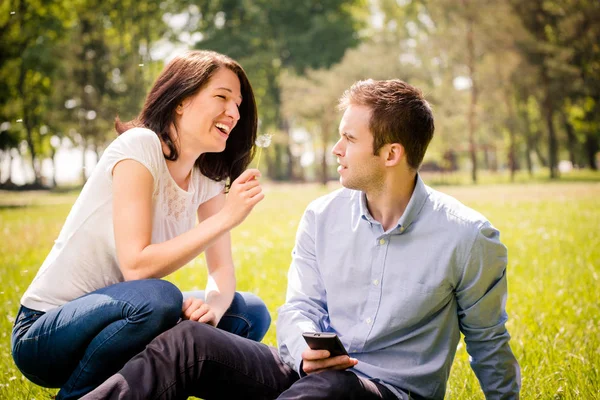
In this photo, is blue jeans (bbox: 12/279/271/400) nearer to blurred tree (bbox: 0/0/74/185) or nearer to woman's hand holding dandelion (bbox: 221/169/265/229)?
woman's hand holding dandelion (bbox: 221/169/265/229)

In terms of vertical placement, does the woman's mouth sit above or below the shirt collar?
above

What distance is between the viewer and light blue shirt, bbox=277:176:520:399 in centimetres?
230

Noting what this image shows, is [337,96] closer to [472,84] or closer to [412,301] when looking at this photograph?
[472,84]

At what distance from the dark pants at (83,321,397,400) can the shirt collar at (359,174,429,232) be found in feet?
2.10

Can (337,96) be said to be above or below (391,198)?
above

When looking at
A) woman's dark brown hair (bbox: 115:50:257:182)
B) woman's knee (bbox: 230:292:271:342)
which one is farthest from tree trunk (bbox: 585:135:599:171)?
woman's dark brown hair (bbox: 115:50:257:182)

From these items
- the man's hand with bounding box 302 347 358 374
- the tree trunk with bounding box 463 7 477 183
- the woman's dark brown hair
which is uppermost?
the tree trunk with bounding box 463 7 477 183

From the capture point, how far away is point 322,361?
7.08 feet

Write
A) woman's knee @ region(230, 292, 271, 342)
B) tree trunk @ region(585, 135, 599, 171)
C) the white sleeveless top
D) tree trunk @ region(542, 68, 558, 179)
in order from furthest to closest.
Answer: tree trunk @ region(585, 135, 599, 171), tree trunk @ region(542, 68, 558, 179), woman's knee @ region(230, 292, 271, 342), the white sleeveless top

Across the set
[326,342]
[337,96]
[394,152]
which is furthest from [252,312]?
[337,96]

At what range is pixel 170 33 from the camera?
38.4 m

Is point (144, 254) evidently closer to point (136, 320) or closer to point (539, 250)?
point (136, 320)

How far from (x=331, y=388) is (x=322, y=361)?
11cm

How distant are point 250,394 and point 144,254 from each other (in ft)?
2.39
